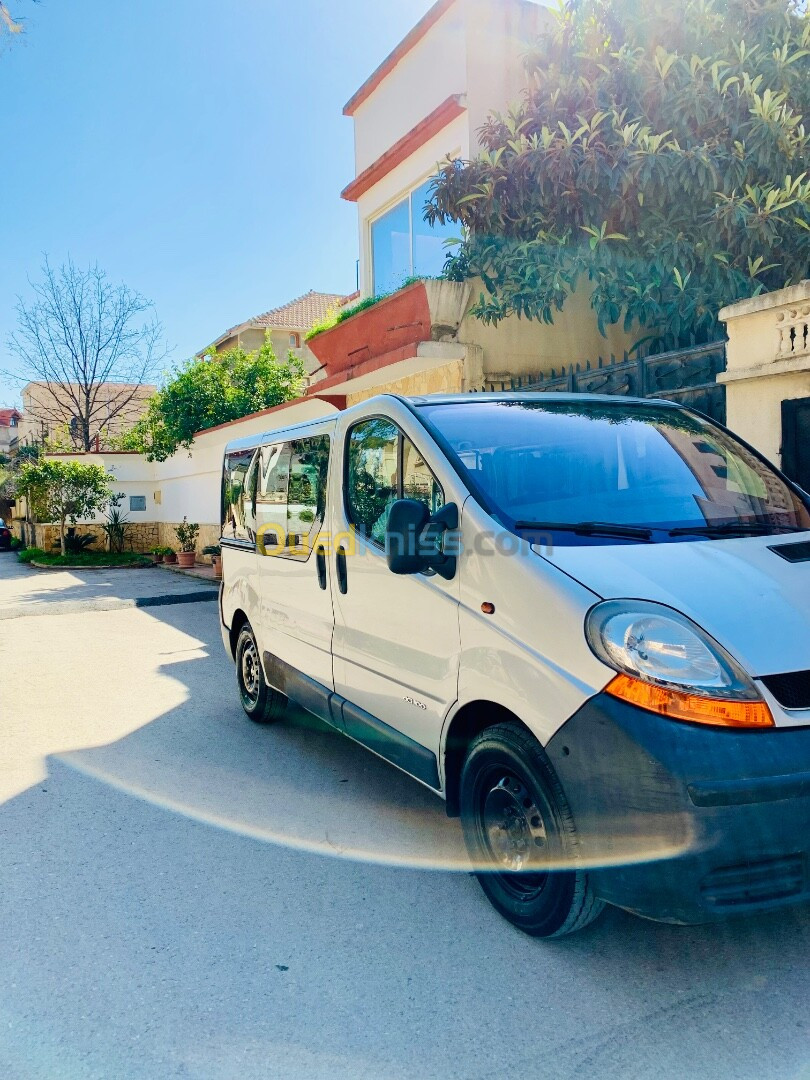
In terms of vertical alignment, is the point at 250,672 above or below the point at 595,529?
below

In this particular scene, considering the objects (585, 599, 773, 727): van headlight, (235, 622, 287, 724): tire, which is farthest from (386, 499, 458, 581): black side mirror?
(235, 622, 287, 724): tire

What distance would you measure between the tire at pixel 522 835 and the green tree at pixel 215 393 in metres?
18.4

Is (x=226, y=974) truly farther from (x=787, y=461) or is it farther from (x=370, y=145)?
(x=370, y=145)

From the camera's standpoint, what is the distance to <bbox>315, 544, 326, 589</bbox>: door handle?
4.38 m

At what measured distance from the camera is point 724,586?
2693 millimetres

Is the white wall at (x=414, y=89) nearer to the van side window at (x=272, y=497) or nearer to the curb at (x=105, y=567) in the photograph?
the van side window at (x=272, y=497)

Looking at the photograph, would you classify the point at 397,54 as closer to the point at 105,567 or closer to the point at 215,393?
the point at 215,393

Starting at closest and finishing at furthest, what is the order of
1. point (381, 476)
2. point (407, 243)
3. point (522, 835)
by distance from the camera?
point (522, 835) → point (381, 476) → point (407, 243)

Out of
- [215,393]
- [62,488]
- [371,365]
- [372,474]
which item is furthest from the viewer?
[62,488]

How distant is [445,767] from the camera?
10.8ft

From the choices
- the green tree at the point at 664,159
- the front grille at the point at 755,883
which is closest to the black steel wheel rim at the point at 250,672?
the front grille at the point at 755,883

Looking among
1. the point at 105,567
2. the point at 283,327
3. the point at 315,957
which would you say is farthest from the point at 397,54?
the point at 283,327

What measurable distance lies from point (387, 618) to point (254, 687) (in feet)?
8.62

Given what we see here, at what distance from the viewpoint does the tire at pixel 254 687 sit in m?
5.83
